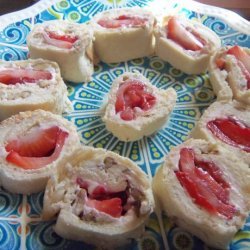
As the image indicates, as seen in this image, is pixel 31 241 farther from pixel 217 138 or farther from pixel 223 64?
Result: pixel 223 64

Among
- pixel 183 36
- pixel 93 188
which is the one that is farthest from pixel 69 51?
pixel 93 188

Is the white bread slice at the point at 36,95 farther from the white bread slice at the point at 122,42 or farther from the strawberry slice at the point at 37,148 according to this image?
the white bread slice at the point at 122,42

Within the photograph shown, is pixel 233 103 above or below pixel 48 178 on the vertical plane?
above

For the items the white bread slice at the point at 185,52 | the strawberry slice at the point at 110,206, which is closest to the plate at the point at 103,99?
the white bread slice at the point at 185,52

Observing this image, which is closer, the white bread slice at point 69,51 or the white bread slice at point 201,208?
the white bread slice at point 201,208

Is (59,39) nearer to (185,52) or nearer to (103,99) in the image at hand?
(103,99)

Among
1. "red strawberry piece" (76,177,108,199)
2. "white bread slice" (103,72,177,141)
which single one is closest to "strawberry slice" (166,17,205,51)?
"white bread slice" (103,72,177,141)

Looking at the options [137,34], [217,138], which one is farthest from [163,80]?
[217,138]
